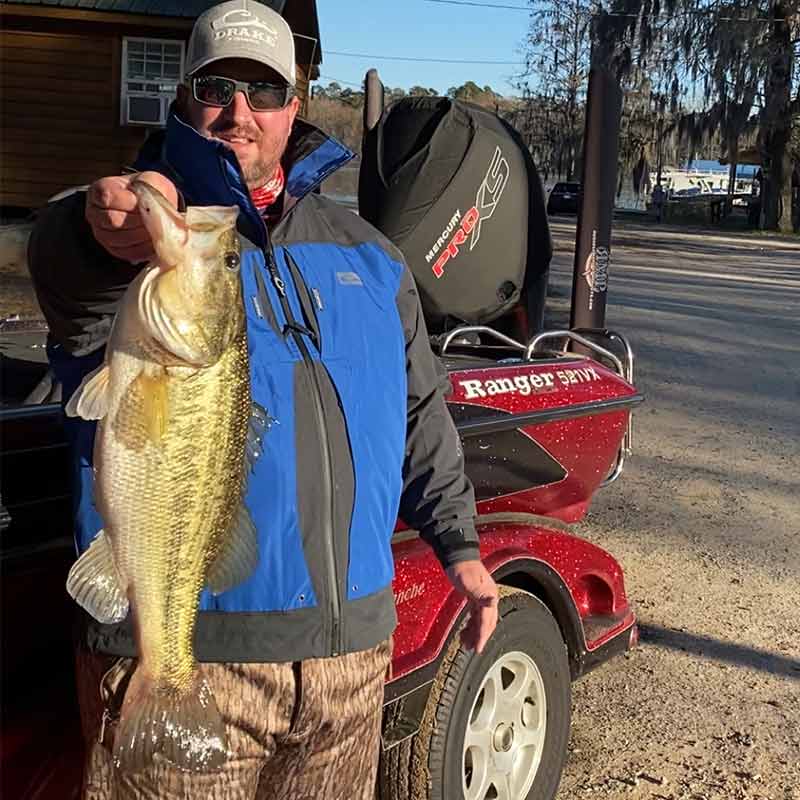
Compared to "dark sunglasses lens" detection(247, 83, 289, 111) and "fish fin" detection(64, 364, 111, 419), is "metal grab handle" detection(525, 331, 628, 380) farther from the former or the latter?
"fish fin" detection(64, 364, 111, 419)

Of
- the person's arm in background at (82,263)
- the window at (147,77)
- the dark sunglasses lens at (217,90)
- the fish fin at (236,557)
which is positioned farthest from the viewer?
the window at (147,77)

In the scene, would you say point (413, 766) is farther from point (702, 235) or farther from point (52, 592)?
point (702, 235)

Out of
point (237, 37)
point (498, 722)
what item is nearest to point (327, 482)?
point (237, 37)

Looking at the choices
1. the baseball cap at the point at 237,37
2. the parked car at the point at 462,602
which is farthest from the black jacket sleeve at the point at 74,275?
the parked car at the point at 462,602

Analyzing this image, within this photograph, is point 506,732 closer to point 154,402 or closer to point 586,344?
point 586,344

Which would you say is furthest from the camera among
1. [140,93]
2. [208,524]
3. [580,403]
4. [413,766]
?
[140,93]

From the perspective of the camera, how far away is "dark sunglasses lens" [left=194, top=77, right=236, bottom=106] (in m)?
2.10

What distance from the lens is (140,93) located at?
17.3m

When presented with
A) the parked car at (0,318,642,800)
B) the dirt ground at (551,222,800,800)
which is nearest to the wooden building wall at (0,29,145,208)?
the dirt ground at (551,222,800,800)

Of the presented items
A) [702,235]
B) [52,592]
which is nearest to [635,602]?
[52,592]

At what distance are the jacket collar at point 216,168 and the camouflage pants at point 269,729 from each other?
2.80 feet

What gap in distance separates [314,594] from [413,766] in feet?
3.42

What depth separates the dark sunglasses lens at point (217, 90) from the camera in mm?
2100

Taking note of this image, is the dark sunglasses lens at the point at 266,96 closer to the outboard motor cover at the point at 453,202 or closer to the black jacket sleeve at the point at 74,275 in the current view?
the black jacket sleeve at the point at 74,275
